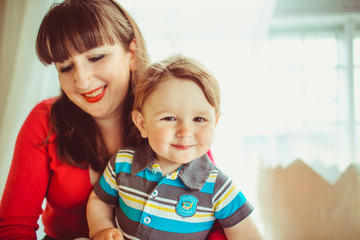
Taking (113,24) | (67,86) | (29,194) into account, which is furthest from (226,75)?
(29,194)

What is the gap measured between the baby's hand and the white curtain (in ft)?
2.50

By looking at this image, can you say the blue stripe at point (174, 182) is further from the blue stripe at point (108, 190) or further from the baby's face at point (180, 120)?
the blue stripe at point (108, 190)

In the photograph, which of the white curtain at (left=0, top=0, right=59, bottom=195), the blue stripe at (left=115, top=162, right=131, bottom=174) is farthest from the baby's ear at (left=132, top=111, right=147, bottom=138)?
the white curtain at (left=0, top=0, right=59, bottom=195)

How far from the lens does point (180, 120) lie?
82 cm

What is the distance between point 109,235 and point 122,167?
215mm

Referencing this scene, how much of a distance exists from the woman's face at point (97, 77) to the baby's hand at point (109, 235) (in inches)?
16.1

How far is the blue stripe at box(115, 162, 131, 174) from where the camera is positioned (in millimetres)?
934

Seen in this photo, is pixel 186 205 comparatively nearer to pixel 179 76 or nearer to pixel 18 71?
pixel 179 76

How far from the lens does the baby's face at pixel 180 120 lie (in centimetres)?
81

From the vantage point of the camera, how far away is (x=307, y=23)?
5.64ft

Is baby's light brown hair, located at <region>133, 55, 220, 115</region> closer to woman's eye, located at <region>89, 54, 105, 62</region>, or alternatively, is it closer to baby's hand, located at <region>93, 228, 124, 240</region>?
woman's eye, located at <region>89, 54, 105, 62</region>

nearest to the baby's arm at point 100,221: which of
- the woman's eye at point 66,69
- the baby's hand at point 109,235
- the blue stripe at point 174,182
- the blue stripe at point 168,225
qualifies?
the baby's hand at point 109,235

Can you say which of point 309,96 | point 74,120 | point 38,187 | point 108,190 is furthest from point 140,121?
point 309,96

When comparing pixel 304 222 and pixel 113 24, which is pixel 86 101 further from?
pixel 304 222
